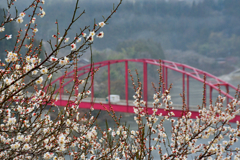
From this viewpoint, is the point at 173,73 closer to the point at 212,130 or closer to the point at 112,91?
the point at 112,91

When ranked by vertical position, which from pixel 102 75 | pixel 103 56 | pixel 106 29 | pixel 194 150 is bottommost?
pixel 194 150

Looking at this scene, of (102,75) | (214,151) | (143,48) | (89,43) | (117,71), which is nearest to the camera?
(89,43)

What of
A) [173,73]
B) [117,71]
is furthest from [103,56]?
[173,73]

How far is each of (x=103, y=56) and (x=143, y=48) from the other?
497 cm

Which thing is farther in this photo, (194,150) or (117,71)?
(117,71)

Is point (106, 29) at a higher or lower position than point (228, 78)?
higher

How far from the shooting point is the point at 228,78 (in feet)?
99.8

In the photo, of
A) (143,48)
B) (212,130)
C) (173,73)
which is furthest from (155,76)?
(212,130)

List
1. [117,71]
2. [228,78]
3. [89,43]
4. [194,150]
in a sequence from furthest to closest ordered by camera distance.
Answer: [228,78] < [117,71] < [194,150] < [89,43]

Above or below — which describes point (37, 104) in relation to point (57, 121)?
above

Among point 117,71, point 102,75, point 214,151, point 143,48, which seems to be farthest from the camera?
point 143,48

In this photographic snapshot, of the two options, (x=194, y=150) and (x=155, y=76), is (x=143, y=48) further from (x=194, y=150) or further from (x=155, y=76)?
(x=194, y=150)

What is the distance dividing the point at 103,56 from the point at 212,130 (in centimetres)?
2433

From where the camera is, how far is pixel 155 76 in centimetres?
2700
